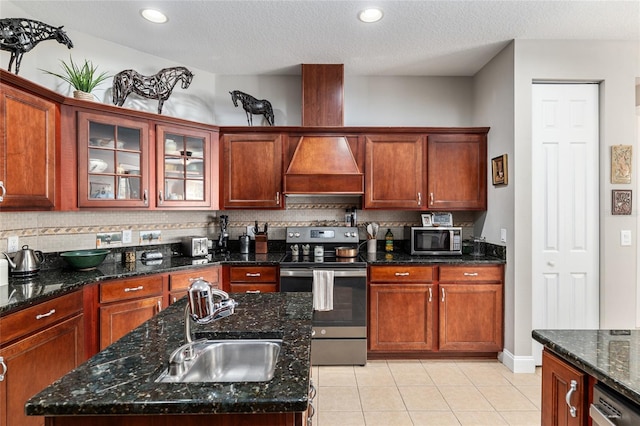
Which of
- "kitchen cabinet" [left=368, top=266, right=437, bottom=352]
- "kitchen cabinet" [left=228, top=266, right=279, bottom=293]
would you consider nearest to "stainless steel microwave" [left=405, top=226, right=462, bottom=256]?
"kitchen cabinet" [left=368, top=266, right=437, bottom=352]

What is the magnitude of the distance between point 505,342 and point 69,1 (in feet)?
15.1

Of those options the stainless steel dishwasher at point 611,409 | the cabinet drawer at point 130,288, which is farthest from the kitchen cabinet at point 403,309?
the stainless steel dishwasher at point 611,409

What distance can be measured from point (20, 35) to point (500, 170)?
12.6ft

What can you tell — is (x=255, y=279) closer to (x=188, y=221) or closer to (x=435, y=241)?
(x=188, y=221)

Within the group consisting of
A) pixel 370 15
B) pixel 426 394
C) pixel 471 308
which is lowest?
pixel 426 394

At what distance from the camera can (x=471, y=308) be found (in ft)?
9.99

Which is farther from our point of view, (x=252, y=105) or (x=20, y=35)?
(x=252, y=105)

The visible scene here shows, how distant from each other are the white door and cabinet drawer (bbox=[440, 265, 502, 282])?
32cm

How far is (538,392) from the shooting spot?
8.35 ft

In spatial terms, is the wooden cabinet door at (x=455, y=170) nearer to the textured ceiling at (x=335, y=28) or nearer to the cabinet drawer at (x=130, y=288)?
the textured ceiling at (x=335, y=28)

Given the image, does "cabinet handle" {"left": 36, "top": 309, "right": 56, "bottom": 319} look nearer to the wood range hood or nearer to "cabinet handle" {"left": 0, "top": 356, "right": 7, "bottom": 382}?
"cabinet handle" {"left": 0, "top": 356, "right": 7, "bottom": 382}

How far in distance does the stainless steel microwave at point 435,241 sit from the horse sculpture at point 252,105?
1996 mm

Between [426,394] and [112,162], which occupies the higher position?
[112,162]

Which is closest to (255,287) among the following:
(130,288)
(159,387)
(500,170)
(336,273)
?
(336,273)
